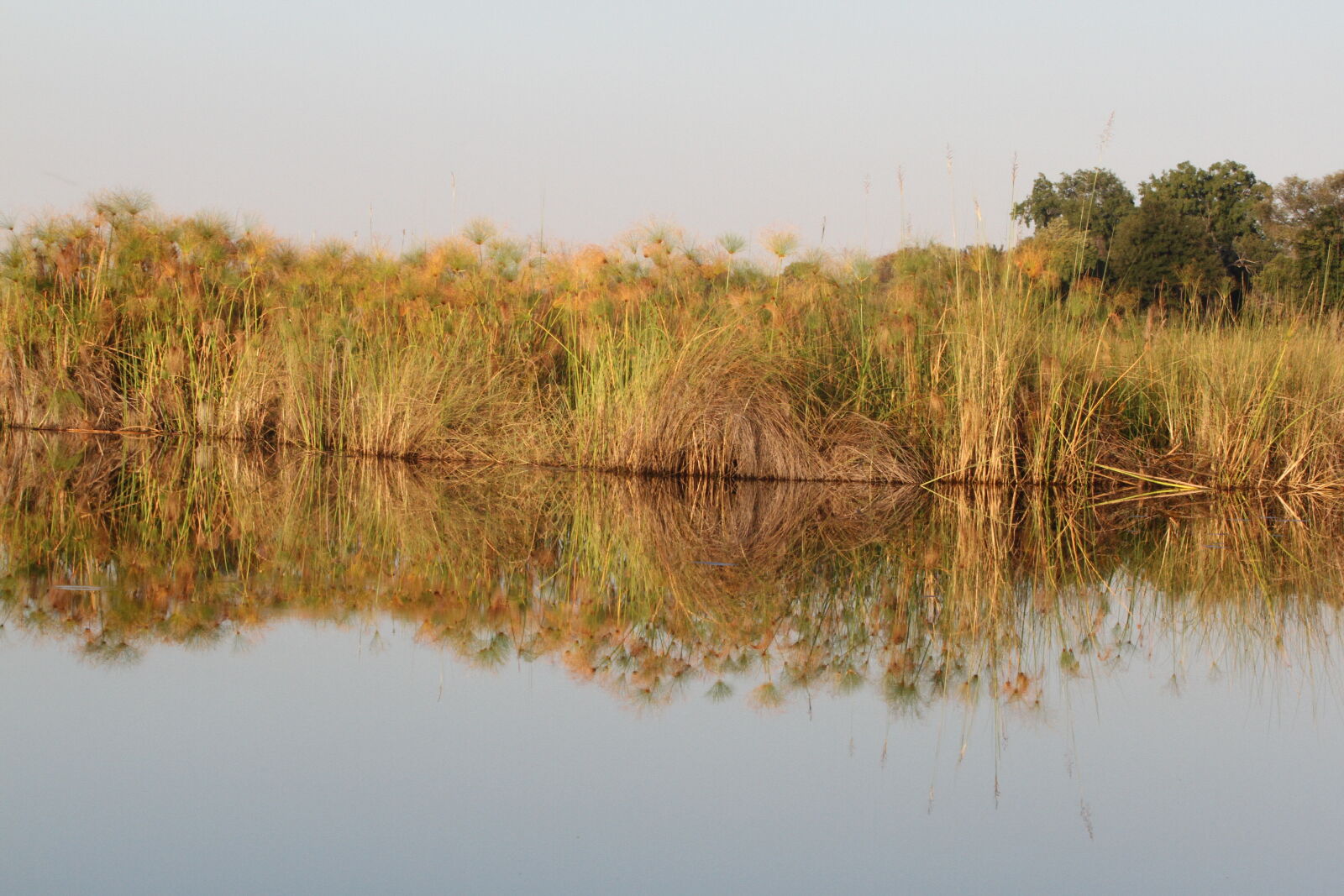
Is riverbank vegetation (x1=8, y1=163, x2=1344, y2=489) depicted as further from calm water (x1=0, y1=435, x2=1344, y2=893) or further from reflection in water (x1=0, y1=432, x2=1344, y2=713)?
calm water (x1=0, y1=435, x2=1344, y2=893)

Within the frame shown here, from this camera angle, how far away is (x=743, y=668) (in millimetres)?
3613

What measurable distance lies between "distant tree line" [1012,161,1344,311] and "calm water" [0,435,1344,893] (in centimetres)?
722

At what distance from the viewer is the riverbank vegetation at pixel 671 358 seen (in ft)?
26.7

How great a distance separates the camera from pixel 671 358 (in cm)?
828

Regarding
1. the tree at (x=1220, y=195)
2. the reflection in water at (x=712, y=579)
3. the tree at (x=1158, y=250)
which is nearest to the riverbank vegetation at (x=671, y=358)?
the reflection in water at (x=712, y=579)

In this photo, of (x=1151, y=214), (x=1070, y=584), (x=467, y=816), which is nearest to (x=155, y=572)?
(x=467, y=816)

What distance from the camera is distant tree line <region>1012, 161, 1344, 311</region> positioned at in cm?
2000

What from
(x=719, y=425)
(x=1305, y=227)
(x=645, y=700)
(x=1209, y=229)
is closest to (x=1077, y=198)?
(x=1209, y=229)

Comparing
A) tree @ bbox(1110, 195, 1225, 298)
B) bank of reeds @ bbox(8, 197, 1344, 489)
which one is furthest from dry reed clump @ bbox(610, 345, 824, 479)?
tree @ bbox(1110, 195, 1225, 298)

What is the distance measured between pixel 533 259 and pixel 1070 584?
20.3ft

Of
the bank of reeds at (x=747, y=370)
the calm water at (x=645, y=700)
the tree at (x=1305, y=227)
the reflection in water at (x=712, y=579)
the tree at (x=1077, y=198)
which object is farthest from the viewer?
the tree at (x=1077, y=198)

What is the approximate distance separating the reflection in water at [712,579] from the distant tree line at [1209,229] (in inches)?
233

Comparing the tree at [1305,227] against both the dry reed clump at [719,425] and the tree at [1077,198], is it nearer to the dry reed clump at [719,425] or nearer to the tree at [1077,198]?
the tree at [1077,198]

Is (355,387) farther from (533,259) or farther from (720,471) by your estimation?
(720,471)
